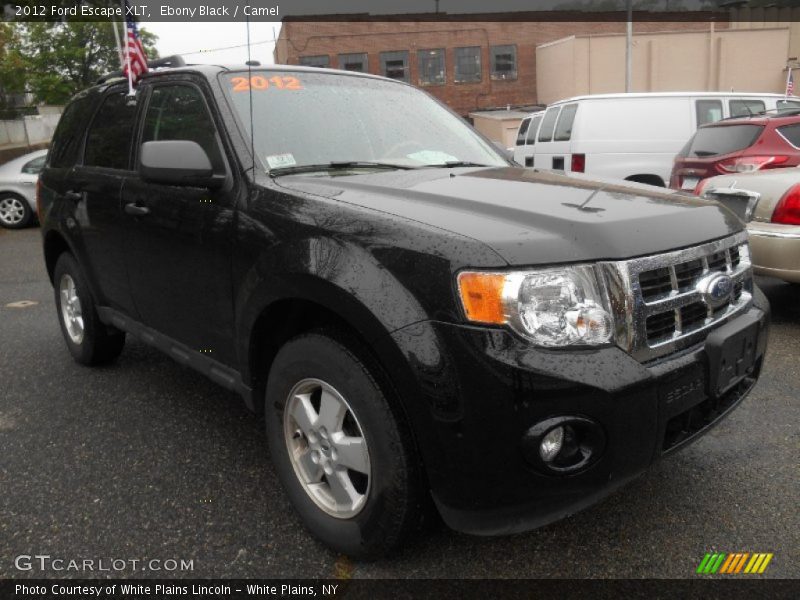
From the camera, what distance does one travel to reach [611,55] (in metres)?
33.1

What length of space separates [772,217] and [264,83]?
11.9ft

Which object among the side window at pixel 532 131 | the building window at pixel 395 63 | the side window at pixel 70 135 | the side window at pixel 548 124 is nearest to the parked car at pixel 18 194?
the side window at pixel 70 135

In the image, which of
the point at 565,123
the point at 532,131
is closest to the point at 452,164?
the point at 565,123

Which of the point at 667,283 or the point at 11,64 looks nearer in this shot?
the point at 667,283

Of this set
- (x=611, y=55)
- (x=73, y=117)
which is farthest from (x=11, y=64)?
(x=73, y=117)

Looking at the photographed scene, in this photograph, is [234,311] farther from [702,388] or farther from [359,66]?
[359,66]

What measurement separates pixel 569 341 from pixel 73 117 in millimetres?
3773

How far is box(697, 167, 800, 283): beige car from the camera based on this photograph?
15.0 ft

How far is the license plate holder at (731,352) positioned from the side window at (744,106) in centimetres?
955

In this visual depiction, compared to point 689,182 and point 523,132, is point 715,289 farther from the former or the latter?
point 523,132

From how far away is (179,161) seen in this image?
8.74 ft

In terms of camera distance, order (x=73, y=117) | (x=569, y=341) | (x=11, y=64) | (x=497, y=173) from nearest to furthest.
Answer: (x=569, y=341), (x=497, y=173), (x=73, y=117), (x=11, y=64)

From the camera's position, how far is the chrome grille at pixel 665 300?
1.98m

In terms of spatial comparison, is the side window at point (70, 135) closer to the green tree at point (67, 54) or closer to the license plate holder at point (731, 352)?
the license plate holder at point (731, 352)
